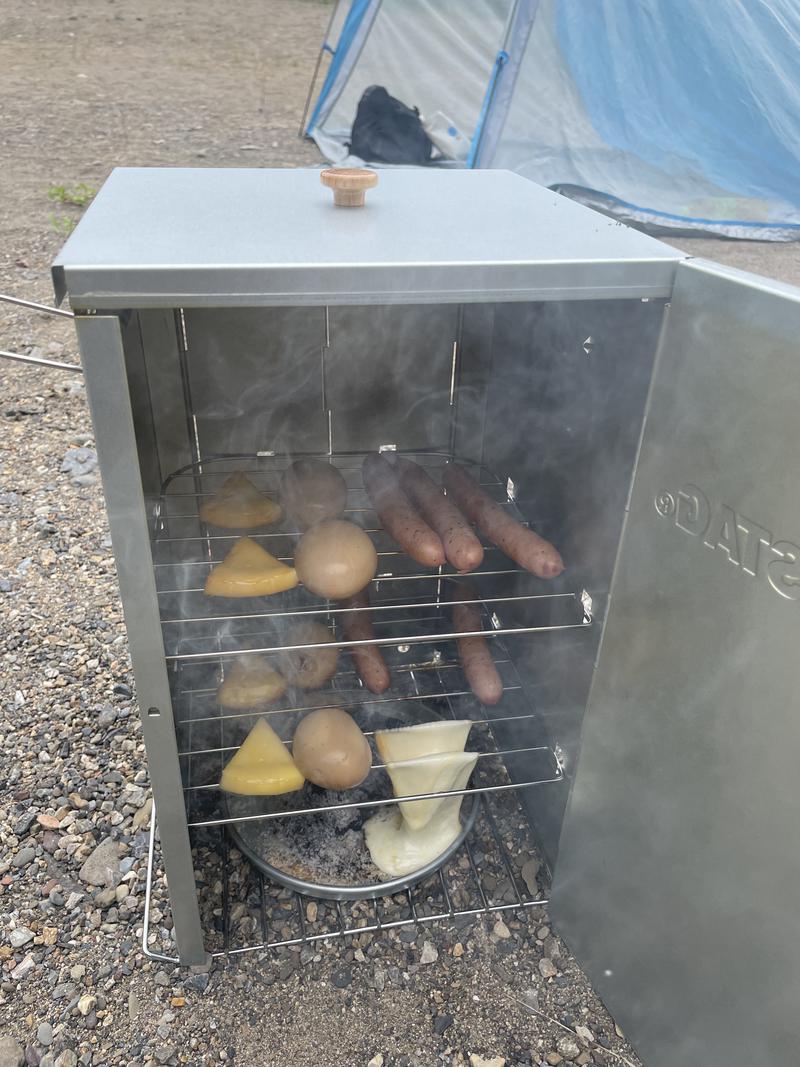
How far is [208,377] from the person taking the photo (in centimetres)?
180

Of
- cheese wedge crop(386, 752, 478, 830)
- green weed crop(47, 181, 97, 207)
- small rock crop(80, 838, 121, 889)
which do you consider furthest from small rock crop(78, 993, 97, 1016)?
green weed crop(47, 181, 97, 207)

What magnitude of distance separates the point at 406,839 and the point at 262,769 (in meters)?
0.44

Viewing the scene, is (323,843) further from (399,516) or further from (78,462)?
(78,462)

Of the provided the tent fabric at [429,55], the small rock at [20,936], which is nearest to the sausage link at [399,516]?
the small rock at [20,936]

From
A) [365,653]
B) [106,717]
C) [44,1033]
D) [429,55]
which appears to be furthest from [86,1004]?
[429,55]

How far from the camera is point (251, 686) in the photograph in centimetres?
180

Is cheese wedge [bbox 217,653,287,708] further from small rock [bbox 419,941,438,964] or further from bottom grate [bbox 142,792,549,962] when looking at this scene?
small rock [bbox 419,941,438,964]

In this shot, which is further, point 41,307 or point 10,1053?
point 10,1053

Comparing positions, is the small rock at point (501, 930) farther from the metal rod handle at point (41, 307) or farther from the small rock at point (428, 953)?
the metal rod handle at point (41, 307)

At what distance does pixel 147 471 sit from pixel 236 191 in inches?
22.6

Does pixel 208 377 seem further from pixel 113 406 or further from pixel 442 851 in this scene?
pixel 442 851

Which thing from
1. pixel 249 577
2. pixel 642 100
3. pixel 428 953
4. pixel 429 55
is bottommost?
pixel 428 953

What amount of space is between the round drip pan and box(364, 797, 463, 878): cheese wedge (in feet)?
0.05

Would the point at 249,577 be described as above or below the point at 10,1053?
above
